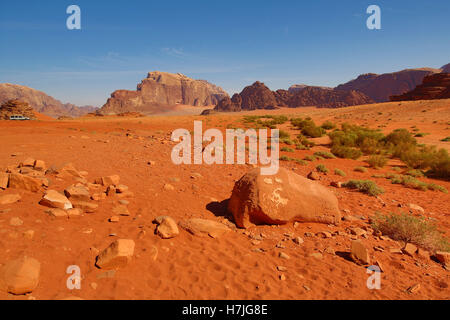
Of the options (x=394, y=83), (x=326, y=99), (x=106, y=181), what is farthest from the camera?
(x=394, y=83)

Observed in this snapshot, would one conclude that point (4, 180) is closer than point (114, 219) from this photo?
No

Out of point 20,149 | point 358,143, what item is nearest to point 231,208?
point 20,149

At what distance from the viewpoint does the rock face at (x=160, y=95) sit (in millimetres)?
123062

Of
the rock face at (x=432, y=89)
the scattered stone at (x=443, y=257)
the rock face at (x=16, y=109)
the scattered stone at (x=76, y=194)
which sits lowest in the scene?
the scattered stone at (x=443, y=257)

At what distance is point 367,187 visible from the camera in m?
6.68

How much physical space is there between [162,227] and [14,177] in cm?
326

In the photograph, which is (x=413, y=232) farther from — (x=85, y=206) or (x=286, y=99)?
(x=286, y=99)

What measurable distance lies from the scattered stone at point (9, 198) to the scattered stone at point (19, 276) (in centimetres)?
204

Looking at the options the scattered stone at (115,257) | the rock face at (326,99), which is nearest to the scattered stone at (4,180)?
the scattered stone at (115,257)

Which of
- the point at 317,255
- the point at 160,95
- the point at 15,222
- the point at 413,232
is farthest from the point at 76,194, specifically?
the point at 160,95

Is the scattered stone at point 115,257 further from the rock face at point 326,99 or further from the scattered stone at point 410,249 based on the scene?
the rock face at point 326,99

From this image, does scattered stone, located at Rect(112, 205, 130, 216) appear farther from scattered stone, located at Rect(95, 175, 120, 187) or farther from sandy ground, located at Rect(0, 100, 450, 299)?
scattered stone, located at Rect(95, 175, 120, 187)

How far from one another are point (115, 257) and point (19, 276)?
0.94 m
